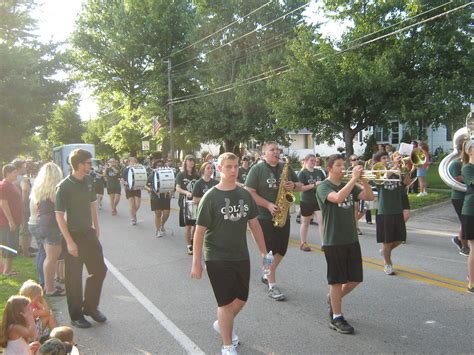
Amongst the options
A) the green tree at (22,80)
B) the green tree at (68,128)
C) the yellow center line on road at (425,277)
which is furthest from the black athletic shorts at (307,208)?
the green tree at (68,128)

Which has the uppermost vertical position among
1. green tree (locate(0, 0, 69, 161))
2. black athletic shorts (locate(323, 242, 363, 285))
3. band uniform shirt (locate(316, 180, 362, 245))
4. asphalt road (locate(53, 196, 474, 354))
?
green tree (locate(0, 0, 69, 161))

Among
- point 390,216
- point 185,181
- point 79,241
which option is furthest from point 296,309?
point 185,181

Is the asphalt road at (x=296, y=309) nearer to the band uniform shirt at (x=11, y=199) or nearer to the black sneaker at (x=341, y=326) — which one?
the black sneaker at (x=341, y=326)

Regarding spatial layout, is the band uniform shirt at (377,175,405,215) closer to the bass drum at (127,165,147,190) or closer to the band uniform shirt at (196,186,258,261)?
the band uniform shirt at (196,186,258,261)

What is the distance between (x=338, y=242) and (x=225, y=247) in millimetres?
1335

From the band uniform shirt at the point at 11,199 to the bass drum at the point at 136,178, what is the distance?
532 centimetres

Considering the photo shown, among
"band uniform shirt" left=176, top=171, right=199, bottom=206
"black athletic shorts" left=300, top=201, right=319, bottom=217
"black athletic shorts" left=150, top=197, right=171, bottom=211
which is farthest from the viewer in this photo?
"black athletic shorts" left=150, top=197, right=171, bottom=211

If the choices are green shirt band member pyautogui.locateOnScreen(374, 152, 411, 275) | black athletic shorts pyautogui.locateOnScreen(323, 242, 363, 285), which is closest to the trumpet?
green shirt band member pyautogui.locateOnScreen(374, 152, 411, 275)

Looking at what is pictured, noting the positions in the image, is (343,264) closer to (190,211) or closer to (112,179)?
(190,211)

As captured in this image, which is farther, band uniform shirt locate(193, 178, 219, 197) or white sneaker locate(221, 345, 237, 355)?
band uniform shirt locate(193, 178, 219, 197)

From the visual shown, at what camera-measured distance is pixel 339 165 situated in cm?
485

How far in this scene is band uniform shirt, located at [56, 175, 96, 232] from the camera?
5.15 m

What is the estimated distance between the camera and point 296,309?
18.2 ft

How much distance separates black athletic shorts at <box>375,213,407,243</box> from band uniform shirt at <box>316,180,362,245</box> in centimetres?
210
